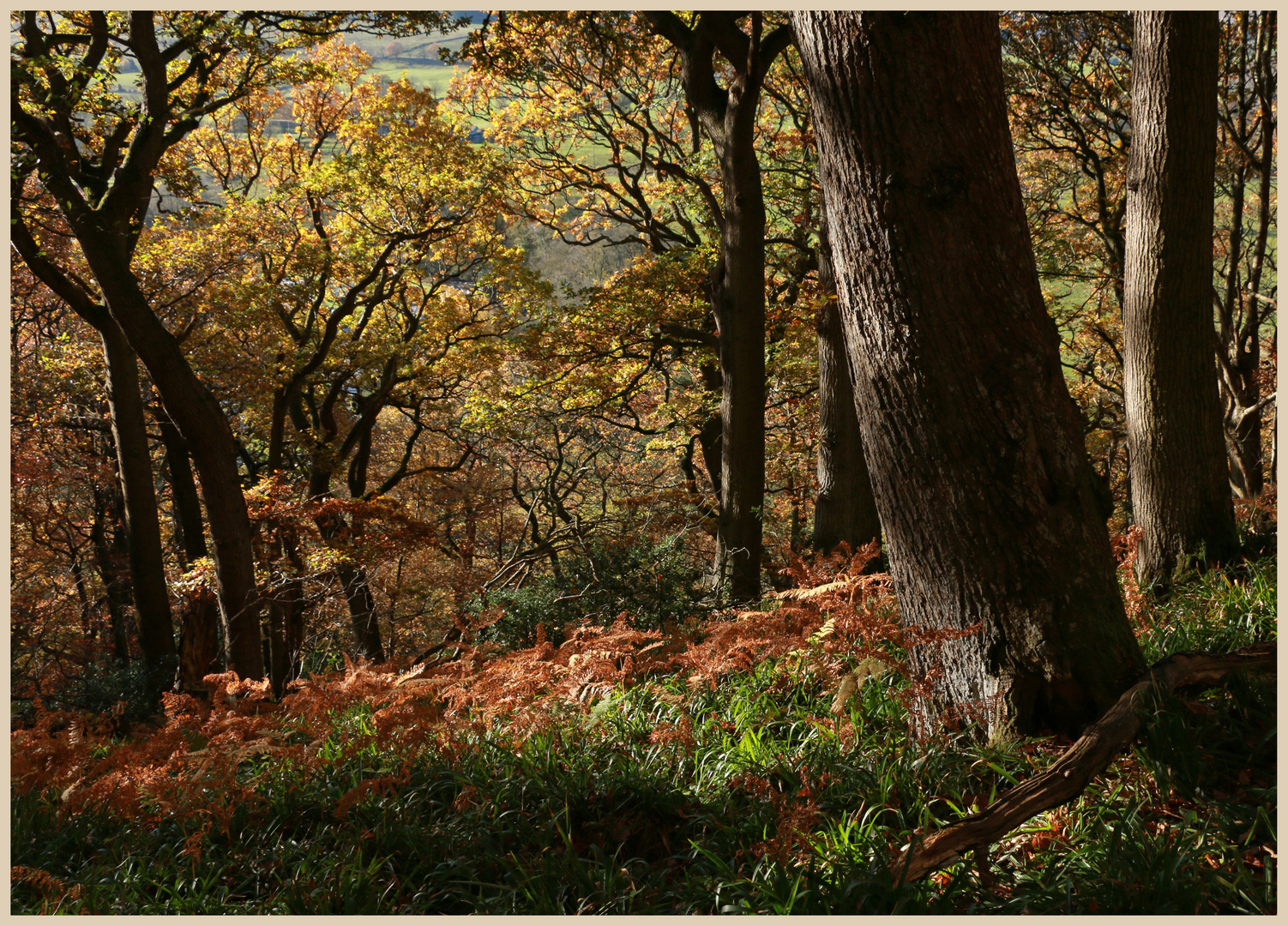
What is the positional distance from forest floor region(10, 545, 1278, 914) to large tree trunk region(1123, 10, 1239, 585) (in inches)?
17.1

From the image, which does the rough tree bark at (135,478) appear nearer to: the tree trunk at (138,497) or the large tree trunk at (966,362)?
the tree trunk at (138,497)

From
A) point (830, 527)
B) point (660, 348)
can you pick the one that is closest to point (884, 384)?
point (830, 527)

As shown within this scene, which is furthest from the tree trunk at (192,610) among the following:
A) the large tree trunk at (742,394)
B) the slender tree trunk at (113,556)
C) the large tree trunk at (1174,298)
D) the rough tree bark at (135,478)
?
the large tree trunk at (1174,298)

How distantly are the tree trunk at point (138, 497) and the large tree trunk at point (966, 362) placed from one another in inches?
292

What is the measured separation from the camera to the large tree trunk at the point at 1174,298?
14.0 feet

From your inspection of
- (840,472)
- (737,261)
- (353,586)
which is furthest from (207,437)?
(840,472)

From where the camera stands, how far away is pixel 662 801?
114 inches

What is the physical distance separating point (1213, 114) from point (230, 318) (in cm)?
1071

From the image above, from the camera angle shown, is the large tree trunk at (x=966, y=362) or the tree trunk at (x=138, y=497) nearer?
the large tree trunk at (x=966, y=362)

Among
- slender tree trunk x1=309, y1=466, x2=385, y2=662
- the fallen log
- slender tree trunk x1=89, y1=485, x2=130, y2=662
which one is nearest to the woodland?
the fallen log

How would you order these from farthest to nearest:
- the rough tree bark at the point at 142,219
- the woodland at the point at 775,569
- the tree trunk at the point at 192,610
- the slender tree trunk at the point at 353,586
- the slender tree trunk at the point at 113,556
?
the slender tree trunk at the point at 113,556, the slender tree trunk at the point at 353,586, the tree trunk at the point at 192,610, the rough tree bark at the point at 142,219, the woodland at the point at 775,569

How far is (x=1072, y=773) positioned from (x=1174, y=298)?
316 cm

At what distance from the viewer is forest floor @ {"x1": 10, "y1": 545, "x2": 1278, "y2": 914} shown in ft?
7.47

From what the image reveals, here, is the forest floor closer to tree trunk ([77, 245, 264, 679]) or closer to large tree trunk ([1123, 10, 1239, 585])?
large tree trunk ([1123, 10, 1239, 585])
